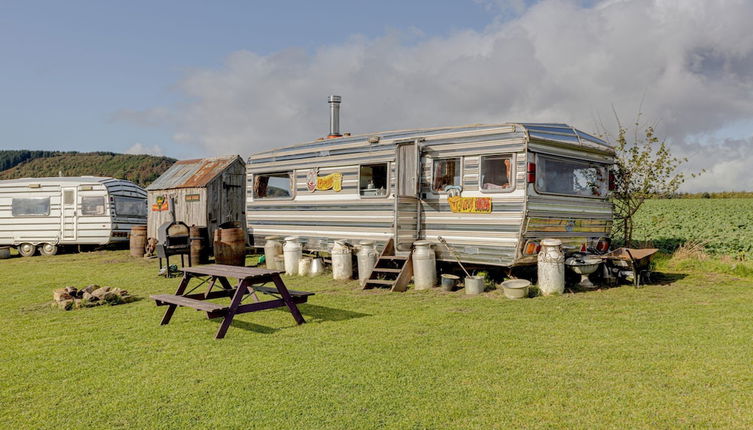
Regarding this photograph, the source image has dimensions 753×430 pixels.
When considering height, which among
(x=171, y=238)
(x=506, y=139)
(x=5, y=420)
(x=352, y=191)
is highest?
(x=506, y=139)

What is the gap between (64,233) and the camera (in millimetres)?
20109

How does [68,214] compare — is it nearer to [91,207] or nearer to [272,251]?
[91,207]

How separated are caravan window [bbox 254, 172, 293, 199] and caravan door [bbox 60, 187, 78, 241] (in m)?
Answer: 9.03

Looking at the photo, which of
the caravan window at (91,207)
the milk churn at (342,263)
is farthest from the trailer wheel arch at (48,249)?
the milk churn at (342,263)

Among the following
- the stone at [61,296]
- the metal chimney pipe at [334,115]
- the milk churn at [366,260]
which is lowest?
the stone at [61,296]

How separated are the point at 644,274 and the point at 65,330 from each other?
9.98 m

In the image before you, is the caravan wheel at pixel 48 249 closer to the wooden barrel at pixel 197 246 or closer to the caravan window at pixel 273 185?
the wooden barrel at pixel 197 246

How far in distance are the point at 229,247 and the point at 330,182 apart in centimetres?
374

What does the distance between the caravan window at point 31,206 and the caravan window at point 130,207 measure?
2539mm

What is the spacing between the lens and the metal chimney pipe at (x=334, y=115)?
14570 mm

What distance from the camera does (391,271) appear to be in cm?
1102

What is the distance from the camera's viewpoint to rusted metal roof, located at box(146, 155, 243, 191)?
18016 mm

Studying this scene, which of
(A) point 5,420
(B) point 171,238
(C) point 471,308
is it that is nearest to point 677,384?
(C) point 471,308

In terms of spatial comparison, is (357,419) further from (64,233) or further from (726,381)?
(64,233)
